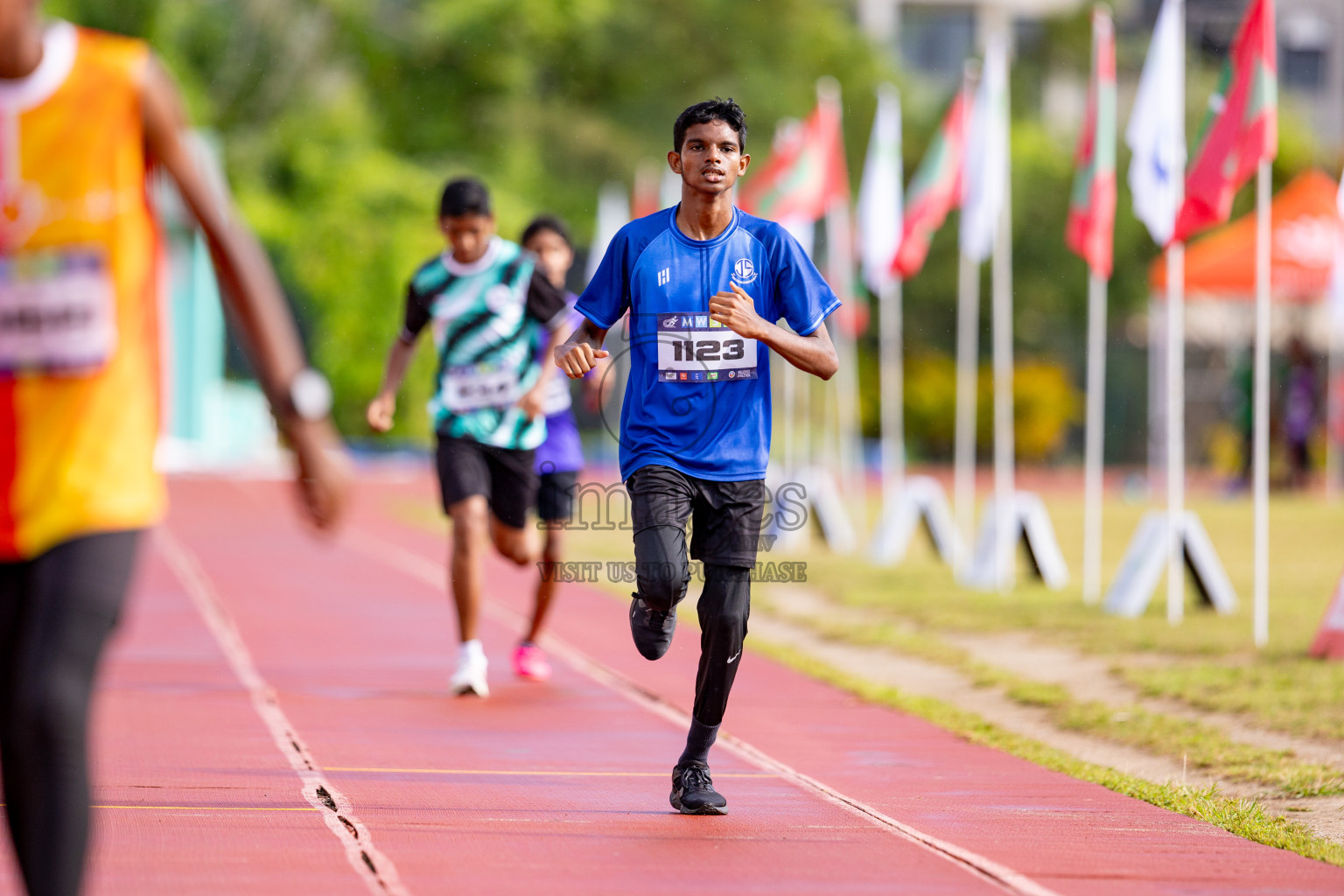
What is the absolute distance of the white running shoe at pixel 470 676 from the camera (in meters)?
8.70

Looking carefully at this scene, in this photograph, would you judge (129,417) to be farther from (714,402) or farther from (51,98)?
(714,402)

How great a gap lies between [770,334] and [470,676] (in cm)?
352

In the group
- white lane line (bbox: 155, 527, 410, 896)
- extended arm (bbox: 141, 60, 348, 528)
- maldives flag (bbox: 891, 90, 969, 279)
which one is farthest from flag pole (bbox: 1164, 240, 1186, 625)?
extended arm (bbox: 141, 60, 348, 528)

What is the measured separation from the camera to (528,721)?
7992 mm

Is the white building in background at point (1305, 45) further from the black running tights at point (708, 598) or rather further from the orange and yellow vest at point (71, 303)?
the orange and yellow vest at point (71, 303)

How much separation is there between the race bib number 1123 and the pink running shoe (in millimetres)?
3733

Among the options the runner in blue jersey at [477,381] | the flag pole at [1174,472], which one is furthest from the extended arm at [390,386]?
the flag pole at [1174,472]

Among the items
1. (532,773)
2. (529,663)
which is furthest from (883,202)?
(532,773)

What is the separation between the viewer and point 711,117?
5.99m

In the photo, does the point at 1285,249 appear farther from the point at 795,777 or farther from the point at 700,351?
the point at 700,351

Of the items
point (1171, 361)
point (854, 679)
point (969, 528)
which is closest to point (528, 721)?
point (854, 679)

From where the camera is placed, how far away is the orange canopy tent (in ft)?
86.2

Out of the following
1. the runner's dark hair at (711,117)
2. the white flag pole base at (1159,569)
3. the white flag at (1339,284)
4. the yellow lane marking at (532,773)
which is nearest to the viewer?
the runner's dark hair at (711,117)

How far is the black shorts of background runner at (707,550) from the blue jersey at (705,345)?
0.06 metres
